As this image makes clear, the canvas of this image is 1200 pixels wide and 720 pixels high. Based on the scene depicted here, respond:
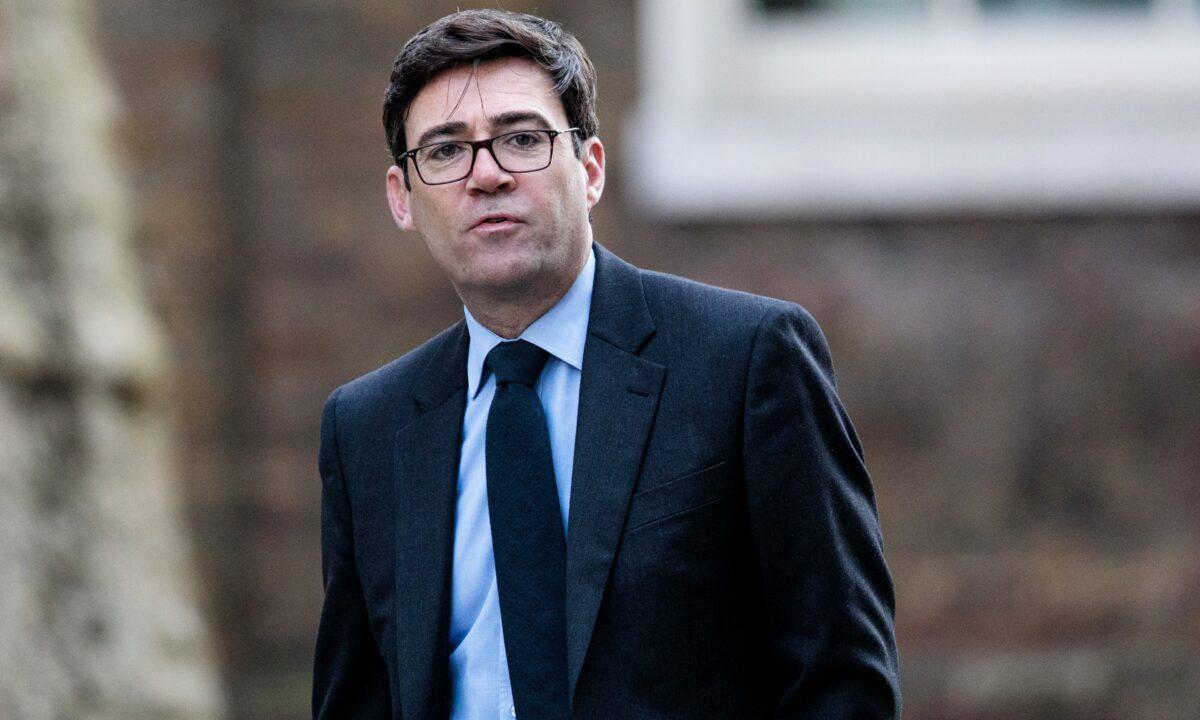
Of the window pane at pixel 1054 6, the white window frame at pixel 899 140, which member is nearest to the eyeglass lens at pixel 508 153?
the white window frame at pixel 899 140

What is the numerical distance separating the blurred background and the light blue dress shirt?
3.72 m

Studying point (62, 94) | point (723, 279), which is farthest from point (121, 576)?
point (723, 279)

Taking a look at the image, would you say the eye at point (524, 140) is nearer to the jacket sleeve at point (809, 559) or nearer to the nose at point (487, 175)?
the nose at point (487, 175)

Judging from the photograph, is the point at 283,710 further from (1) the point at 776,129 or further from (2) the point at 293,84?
(1) the point at 776,129

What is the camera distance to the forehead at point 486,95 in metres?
2.29

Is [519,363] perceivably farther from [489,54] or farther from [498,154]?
[489,54]

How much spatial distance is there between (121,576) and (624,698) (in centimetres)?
294

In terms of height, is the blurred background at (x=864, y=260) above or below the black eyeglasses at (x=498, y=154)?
below

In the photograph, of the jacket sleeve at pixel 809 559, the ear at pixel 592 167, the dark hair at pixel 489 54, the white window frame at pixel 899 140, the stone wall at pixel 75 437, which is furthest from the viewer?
the white window frame at pixel 899 140

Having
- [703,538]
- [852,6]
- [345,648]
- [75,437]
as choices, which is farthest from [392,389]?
[852,6]

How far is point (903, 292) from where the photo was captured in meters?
6.30

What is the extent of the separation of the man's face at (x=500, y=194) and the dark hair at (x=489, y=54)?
0.05ft

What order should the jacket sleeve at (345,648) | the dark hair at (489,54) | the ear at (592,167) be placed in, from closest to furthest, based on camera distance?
the dark hair at (489,54) → the ear at (592,167) → the jacket sleeve at (345,648)

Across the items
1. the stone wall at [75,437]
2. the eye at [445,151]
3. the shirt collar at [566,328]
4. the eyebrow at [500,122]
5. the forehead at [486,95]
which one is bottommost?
the stone wall at [75,437]
